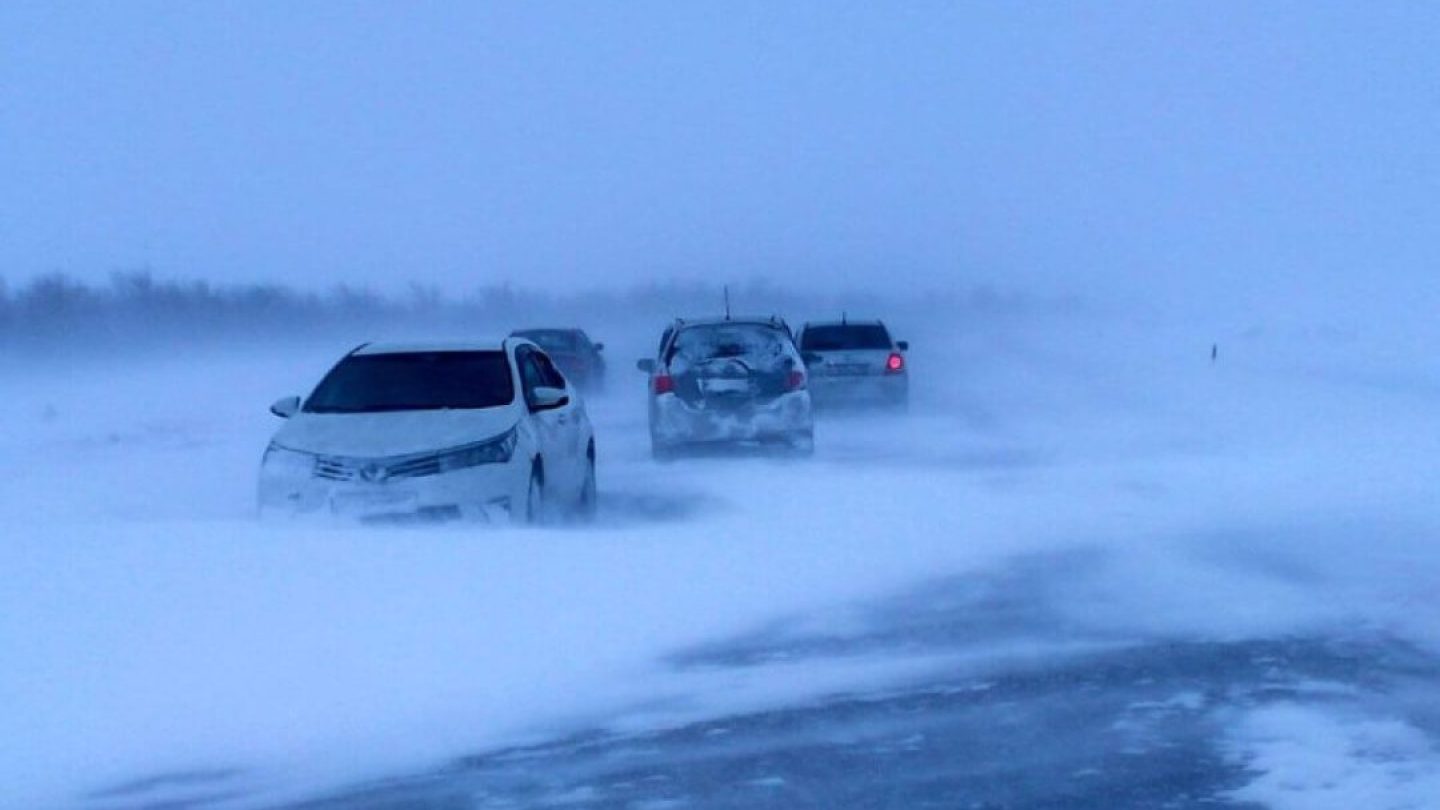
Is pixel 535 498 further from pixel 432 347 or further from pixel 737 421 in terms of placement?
pixel 737 421

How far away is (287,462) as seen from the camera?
10.9m

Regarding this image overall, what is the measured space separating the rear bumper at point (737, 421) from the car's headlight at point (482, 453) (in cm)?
636

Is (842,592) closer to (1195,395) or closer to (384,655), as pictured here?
(384,655)

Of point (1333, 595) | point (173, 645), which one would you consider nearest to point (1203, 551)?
point (1333, 595)

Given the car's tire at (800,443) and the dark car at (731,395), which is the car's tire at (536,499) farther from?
the car's tire at (800,443)

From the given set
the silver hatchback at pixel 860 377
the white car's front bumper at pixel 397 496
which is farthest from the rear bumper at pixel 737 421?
the white car's front bumper at pixel 397 496

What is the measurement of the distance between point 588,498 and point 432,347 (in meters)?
1.92

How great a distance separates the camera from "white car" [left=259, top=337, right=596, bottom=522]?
420 inches

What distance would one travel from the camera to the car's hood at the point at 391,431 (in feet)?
35.4

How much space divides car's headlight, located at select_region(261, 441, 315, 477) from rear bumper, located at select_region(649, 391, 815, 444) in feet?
22.9

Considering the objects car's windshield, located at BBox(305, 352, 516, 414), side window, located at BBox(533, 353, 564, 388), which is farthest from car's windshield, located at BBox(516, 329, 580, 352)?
car's windshield, located at BBox(305, 352, 516, 414)

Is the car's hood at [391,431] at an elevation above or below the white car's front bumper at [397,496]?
above

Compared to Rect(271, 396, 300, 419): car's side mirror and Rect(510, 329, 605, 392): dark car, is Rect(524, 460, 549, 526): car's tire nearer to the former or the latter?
Rect(271, 396, 300, 419): car's side mirror

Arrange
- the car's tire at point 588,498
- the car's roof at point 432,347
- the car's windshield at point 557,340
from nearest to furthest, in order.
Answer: the car's roof at point 432,347 → the car's tire at point 588,498 → the car's windshield at point 557,340
